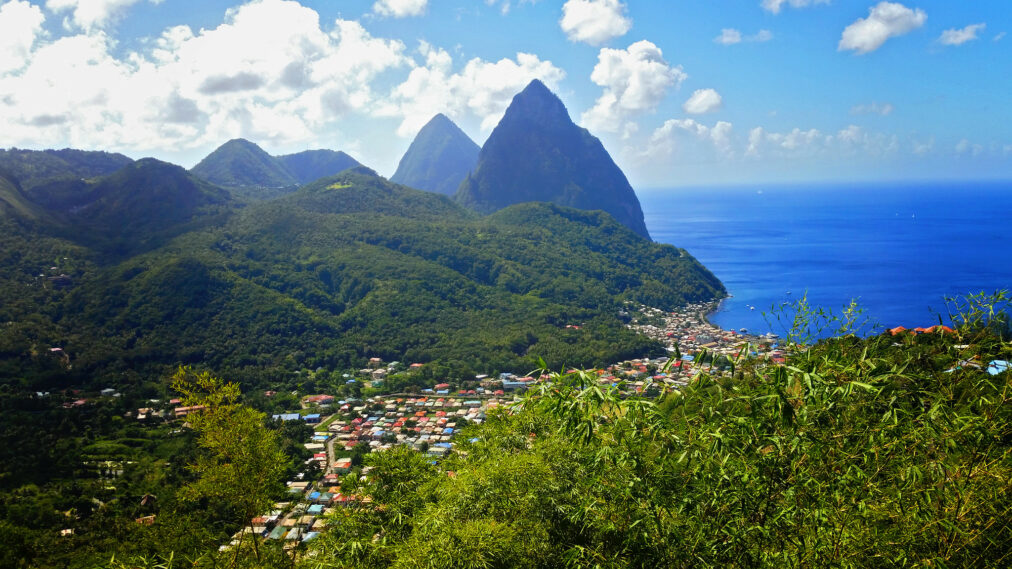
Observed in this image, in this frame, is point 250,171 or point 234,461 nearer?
point 234,461

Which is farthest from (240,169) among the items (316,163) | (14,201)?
(14,201)

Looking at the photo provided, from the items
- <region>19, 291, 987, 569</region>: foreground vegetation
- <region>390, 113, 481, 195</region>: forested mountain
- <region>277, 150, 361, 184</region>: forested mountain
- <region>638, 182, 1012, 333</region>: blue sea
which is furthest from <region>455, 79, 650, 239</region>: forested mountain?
<region>19, 291, 987, 569</region>: foreground vegetation

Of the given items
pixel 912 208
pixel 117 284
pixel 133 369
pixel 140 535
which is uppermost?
pixel 912 208

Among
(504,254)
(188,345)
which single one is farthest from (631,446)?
(504,254)

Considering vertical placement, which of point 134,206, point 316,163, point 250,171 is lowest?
point 134,206

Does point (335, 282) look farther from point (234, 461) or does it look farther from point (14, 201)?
point (234, 461)

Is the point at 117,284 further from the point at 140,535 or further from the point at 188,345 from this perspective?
the point at 140,535
